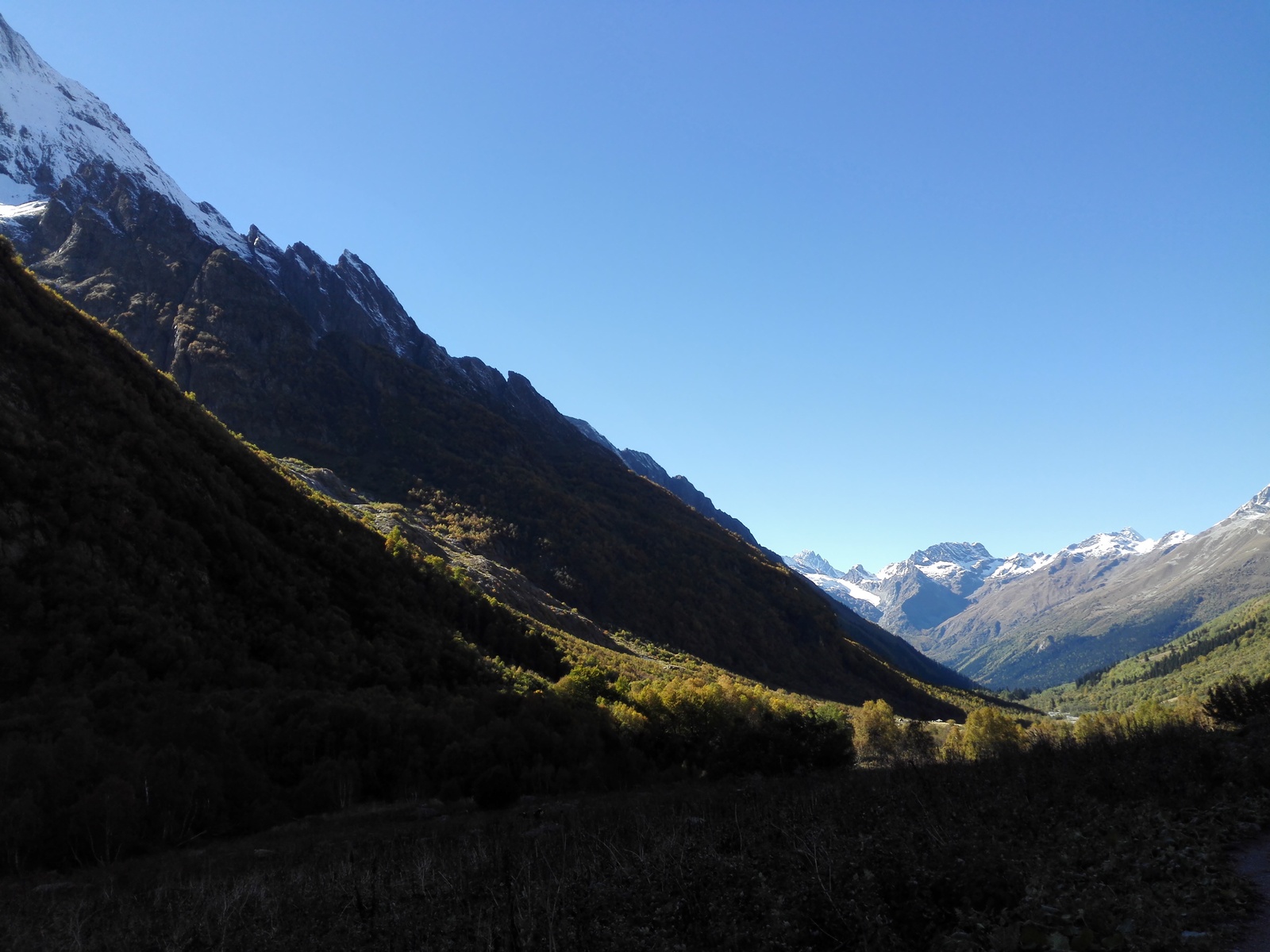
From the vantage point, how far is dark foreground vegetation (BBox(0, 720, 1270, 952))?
9.05 m

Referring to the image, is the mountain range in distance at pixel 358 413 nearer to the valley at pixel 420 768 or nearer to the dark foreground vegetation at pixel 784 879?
the valley at pixel 420 768

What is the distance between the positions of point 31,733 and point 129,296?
148858 mm

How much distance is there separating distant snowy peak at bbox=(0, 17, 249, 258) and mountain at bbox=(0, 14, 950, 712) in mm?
468

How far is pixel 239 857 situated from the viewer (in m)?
20.1

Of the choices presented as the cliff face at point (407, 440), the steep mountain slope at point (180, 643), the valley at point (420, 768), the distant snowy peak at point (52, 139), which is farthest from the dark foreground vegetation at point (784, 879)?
the distant snowy peak at point (52, 139)

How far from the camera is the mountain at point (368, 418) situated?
12338 centimetres

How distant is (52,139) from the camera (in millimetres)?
161625

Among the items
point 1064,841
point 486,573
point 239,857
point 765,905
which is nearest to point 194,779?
point 239,857

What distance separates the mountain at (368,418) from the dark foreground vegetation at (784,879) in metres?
92.1

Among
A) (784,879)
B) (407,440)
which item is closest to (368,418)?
(407,440)

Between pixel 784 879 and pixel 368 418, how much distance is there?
15122cm

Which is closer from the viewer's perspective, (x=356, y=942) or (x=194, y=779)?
(x=356, y=942)

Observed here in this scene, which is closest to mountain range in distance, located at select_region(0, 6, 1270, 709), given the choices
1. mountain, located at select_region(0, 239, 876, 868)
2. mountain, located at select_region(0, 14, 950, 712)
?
mountain, located at select_region(0, 14, 950, 712)

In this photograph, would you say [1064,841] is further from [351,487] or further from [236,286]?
[236,286]
